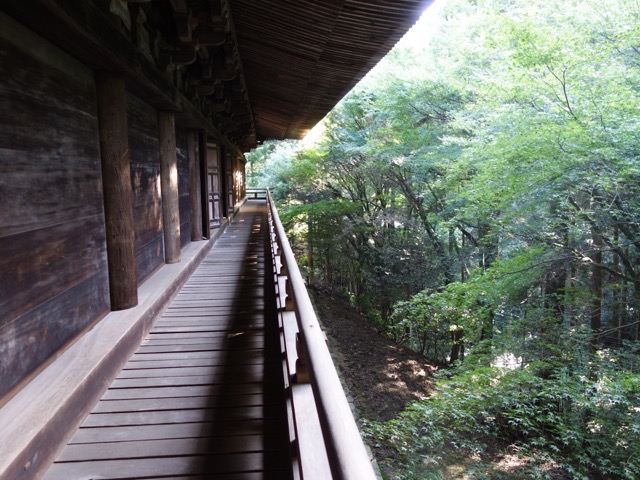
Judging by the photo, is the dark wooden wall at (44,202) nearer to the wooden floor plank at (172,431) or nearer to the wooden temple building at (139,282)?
the wooden temple building at (139,282)

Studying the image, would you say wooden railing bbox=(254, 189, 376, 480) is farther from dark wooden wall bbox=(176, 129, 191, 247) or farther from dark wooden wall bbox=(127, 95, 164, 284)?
dark wooden wall bbox=(176, 129, 191, 247)

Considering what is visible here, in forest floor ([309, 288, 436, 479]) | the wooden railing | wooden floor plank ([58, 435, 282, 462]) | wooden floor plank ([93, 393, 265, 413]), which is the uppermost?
the wooden railing

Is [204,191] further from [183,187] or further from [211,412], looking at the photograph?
[211,412]

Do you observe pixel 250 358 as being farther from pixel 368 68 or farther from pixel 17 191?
pixel 368 68

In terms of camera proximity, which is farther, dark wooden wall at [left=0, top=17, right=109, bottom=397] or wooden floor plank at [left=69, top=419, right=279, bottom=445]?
wooden floor plank at [left=69, top=419, right=279, bottom=445]

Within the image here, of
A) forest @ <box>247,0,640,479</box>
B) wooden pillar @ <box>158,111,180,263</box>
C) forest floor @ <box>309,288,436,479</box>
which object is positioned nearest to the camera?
wooden pillar @ <box>158,111,180,263</box>

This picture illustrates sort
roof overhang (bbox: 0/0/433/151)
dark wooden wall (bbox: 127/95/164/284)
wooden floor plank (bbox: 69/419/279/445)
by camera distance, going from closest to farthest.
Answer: wooden floor plank (bbox: 69/419/279/445) → roof overhang (bbox: 0/0/433/151) → dark wooden wall (bbox: 127/95/164/284)

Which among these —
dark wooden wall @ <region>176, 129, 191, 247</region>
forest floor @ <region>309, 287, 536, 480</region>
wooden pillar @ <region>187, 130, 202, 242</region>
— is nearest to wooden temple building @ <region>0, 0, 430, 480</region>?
dark wooden wall @ <region>176, 129, 191, 247</region>

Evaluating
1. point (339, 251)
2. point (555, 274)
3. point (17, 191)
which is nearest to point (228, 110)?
point (17, 191)

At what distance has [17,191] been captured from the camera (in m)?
2.28

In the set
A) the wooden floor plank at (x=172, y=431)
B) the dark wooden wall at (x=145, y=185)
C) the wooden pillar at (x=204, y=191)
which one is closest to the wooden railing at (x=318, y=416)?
the wooden floor plank at (x=172, y=431)

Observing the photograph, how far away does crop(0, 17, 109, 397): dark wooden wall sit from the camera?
2205 mm

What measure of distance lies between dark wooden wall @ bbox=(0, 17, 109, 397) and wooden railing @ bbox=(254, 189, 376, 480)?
4.79 feet

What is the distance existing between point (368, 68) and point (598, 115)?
594cm
